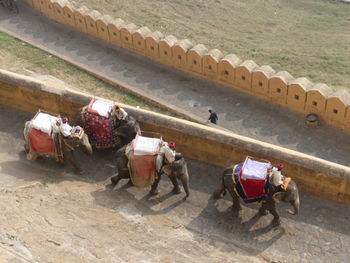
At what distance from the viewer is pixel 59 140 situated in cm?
937

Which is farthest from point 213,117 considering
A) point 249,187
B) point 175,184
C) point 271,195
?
point 271,195

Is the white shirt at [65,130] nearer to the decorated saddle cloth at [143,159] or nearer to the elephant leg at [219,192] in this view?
the decorated saddle cloth at [143,159]

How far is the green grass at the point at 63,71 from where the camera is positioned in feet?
48.7

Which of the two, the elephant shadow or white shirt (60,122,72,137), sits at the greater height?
white shirt (60,122,72,137)

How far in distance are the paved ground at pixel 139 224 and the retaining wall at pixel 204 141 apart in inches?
12.5

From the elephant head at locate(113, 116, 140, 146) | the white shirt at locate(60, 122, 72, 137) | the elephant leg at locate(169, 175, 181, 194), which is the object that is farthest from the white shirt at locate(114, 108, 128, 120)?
the elephant leg at locate(169, 175, 181, 194)

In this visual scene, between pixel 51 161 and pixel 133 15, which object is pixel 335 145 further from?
pixel 133 15

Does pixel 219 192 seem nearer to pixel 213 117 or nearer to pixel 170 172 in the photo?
pixel 170 172

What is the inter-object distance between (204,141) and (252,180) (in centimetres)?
163

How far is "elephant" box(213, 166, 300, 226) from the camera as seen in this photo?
8102 millimetres

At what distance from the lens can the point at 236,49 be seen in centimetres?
2198

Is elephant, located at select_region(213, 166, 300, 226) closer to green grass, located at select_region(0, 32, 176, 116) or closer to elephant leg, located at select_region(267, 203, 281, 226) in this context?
elephant leg, located at select_region(267, 203, 281, 226)

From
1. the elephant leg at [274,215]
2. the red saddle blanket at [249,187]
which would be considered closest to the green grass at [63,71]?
the red saddle blanket at [249,187]

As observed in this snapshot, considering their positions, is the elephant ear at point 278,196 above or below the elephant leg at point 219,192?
above
